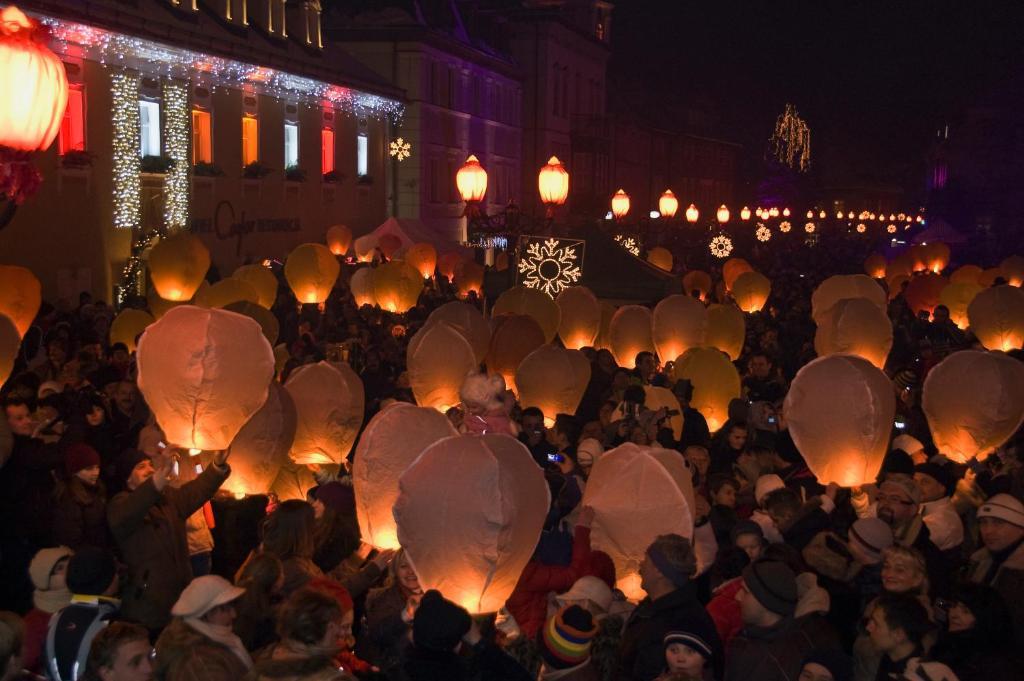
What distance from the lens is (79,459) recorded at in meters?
6.78

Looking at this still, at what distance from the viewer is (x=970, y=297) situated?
18.0 meters

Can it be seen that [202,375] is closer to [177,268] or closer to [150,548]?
[150,548]

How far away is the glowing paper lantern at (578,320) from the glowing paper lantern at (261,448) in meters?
7.39

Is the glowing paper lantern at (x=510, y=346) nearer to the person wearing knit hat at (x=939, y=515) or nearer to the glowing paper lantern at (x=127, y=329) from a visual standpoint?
the glowing paper lantern at (x=127, y=329)

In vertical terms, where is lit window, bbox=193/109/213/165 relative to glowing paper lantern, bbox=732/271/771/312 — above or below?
above

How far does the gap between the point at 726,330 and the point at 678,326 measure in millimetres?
793

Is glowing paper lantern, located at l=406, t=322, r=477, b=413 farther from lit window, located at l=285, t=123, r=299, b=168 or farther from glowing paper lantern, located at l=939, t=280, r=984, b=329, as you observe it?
lit window, located at l=285, t=123, r=299, b=168

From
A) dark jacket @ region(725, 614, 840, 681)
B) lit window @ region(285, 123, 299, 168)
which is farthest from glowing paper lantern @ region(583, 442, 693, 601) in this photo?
lit window @ region(285, 123, 299, 168)

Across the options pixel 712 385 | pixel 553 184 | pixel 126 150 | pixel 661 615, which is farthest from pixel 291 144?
pixel 661 615

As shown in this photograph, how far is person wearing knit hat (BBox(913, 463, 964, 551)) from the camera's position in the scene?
6945 millimetres

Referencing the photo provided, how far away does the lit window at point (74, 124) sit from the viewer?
63.1 feet

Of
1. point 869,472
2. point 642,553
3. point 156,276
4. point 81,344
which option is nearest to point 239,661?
point 642,553

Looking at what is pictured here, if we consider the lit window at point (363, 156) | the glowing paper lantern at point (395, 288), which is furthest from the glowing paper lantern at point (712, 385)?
the lit window at point (363, 156)

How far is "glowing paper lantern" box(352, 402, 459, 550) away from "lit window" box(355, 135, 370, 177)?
85.8 ft
